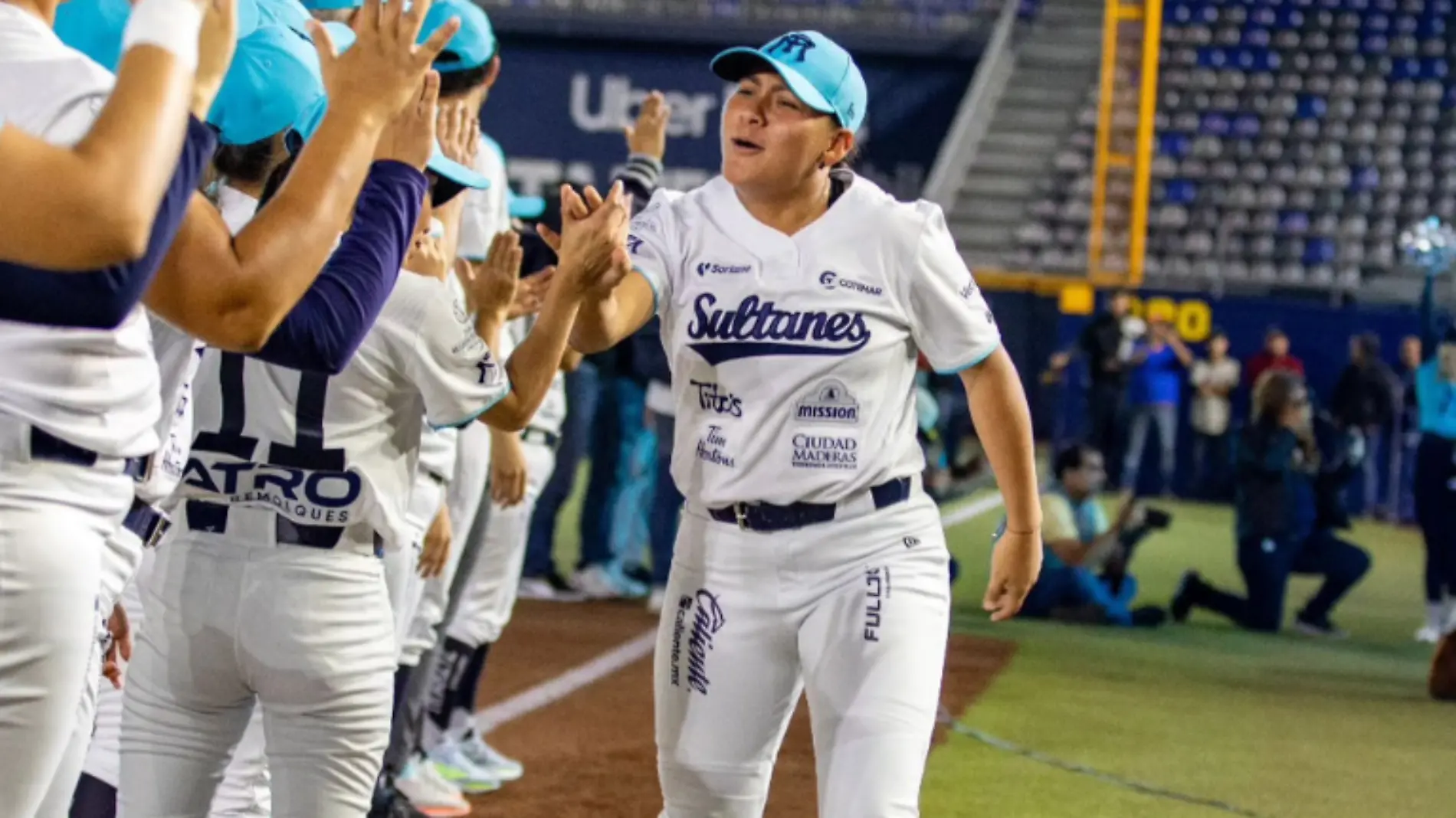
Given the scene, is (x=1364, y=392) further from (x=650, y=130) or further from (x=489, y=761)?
(x=650, y=130)

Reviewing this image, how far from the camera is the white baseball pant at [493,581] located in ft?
21.2

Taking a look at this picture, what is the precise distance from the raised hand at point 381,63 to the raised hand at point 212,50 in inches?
11.2

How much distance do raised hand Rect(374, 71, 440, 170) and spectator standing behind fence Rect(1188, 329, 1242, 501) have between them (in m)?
17.3

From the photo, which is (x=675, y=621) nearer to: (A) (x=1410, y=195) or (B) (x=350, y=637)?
(B) (x=350, y=637)

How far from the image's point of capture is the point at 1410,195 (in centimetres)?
2261

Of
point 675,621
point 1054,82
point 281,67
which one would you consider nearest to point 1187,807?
point 675,621

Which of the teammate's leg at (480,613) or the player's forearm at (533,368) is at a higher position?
the player's forearm at (533,368)

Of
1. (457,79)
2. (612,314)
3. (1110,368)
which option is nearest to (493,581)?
(457,79)

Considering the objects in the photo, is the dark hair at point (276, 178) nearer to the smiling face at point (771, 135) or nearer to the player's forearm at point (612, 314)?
the player's forearm at point (612, 314)

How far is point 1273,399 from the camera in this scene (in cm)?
1137

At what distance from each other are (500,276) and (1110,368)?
53.4 feet

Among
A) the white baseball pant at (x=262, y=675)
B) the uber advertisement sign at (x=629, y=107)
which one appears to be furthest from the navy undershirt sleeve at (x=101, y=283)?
the uber advertisement sign at (x=629, y=107)

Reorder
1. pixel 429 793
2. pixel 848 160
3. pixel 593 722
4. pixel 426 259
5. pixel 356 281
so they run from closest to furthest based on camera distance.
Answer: pixel 356 281 → pixel 426 259 → pixel 848 160 → pixel 429 793 → pixel 593 722

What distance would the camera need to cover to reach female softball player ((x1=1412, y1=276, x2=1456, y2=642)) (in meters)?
11.4
